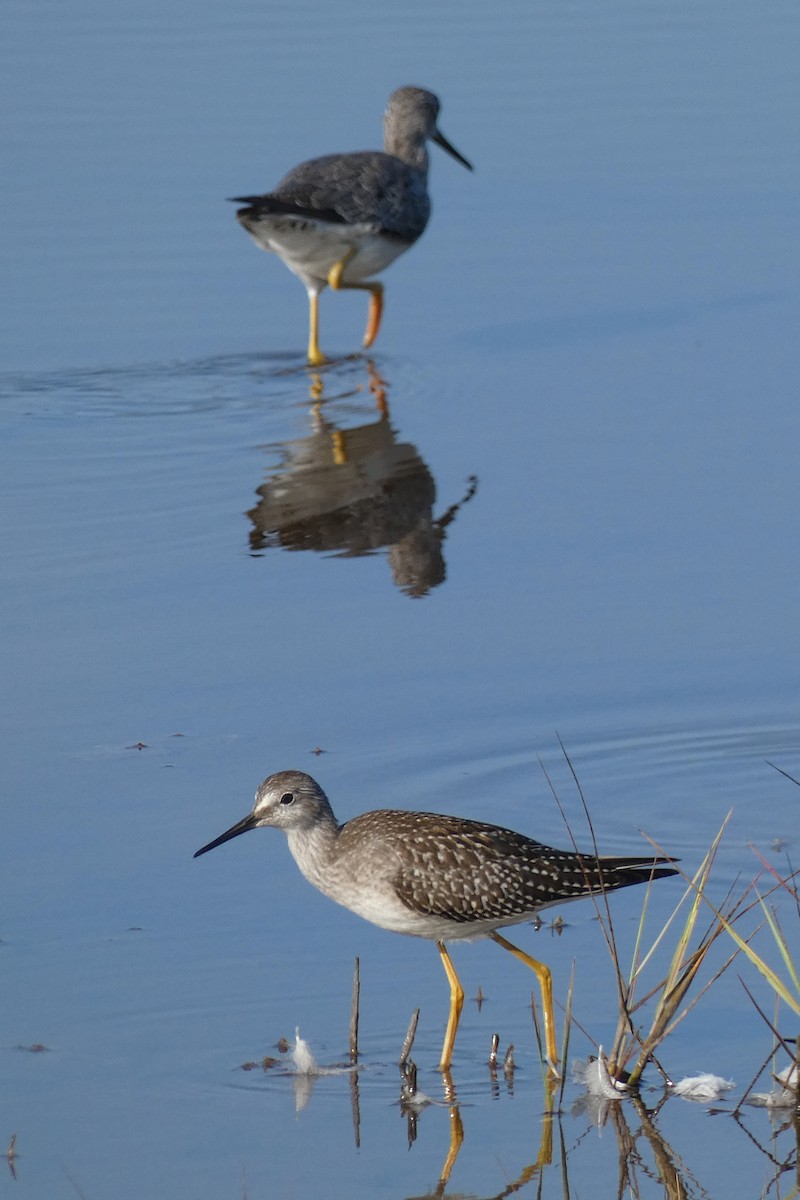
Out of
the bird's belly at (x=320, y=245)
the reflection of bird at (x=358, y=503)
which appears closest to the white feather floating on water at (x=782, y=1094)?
the reflection of bird at (x=358, y=503)

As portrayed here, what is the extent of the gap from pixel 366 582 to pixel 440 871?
3.50m

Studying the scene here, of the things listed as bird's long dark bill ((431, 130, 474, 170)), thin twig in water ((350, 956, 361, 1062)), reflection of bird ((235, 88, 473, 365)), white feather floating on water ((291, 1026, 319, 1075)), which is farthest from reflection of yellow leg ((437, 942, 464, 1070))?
bird's long dark bill ((431, 130, 474, 170))

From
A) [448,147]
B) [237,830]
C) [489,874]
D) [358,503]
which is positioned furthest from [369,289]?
[489,874]

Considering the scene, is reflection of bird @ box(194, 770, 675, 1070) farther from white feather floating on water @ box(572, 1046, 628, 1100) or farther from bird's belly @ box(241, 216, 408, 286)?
bird's belly @ box(241, 216, 408, 286)

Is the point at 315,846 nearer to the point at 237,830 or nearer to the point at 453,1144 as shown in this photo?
the point at 237,830

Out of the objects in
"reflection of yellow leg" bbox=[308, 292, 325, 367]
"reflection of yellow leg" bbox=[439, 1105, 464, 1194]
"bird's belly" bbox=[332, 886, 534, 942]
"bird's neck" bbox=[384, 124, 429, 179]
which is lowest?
"reflection of yellow leg" bbox=[439, 1105, 464, 1194]

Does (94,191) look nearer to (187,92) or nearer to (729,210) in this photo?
(187,92)

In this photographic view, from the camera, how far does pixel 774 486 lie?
1021cm

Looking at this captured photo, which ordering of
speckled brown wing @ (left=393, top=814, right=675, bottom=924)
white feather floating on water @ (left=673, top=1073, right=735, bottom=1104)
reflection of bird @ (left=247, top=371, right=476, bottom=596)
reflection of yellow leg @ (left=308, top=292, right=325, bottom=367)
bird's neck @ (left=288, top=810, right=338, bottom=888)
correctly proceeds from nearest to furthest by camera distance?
1. white feather floating on water @ (left=673, top=1073, right=735, bottom=1104)
2. speckled brown wing @ (left=393, top=814, right=675, bottom=924)
3. bird's neck @ (left=288, top=810, right=338, bottom=888)
4. reflection of bird @ (left=247, top=371, right=476, bottom=596)
5. reflection of yellow leg @ (left=308, top=292, right=325, bottom=367)

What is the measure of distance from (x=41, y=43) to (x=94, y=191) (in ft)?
17.5

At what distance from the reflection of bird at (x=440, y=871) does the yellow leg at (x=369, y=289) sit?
7.54 m

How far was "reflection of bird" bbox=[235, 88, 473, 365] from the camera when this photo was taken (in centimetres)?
1309

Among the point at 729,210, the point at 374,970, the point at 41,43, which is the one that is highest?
the point at 41,43

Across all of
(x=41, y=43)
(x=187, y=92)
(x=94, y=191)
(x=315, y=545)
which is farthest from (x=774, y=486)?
(x=41, y=43)
